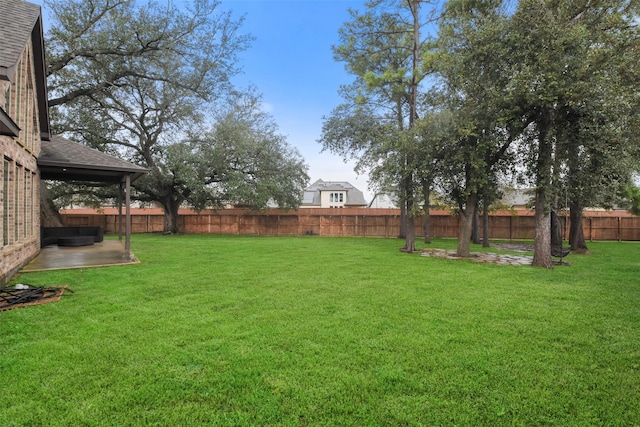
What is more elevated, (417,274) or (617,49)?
(617,49)

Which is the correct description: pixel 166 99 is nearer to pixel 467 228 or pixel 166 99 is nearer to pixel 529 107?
pixel 467 228

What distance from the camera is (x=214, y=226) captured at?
22.0 metres

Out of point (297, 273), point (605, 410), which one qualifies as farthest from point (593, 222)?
point (605, 410)

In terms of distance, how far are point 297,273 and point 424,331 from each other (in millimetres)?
3980

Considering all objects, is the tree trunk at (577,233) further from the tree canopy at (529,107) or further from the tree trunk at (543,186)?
the tree trunk at (543,186)

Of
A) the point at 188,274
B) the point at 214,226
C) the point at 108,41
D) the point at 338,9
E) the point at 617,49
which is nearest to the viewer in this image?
the point at 188,274

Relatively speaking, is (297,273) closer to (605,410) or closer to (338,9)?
(605,410)

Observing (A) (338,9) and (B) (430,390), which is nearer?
(B) (430,390)

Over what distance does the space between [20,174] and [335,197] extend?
31806 mm

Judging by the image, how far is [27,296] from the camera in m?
4.91

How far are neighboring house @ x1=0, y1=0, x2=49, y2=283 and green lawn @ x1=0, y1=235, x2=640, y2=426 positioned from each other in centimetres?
212

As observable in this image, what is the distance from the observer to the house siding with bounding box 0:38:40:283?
628cm

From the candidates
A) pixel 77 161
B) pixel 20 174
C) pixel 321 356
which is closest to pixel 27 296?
pixel 20 174

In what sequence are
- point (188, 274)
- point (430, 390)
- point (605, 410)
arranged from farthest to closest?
point (188, 274)
point (430, 390)
point (605, 410)
